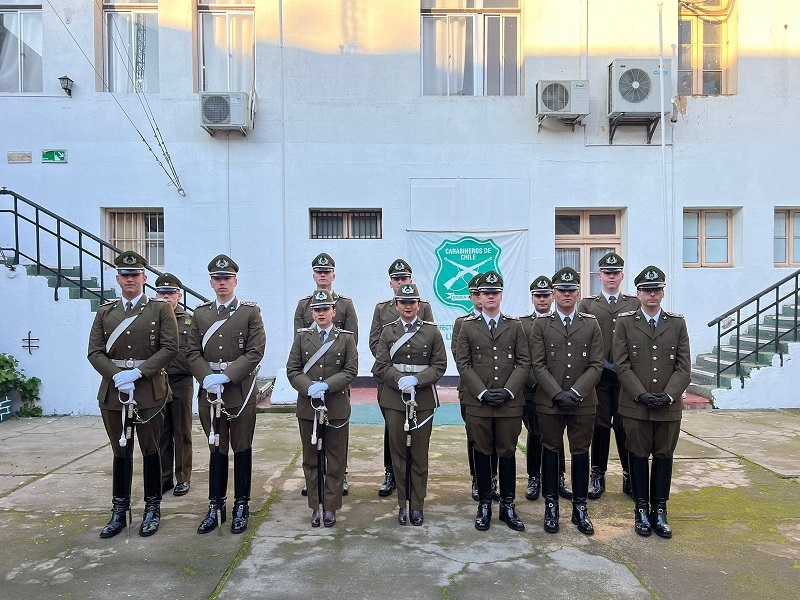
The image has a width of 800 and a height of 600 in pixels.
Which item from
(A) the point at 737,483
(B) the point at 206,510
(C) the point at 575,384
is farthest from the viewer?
(A) the point at 737,483

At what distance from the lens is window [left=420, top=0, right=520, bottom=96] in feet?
34.6

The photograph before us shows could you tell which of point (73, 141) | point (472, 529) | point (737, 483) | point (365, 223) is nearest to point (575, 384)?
point (472, 529)

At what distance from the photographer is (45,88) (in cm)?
991

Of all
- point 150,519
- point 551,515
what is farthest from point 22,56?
point 551,515

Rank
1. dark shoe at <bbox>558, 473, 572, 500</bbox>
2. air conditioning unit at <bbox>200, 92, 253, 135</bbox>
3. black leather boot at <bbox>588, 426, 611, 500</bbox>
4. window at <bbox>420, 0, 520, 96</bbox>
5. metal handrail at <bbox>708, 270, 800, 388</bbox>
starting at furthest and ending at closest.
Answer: window at <bbox>420, 0, 520, 96</bbox> < air conditioning unit at <bbox>200, 92, 253, 135</bbox> < metal handrail at <bbox>708, 270, 800, 388</bbox> < black leather boot at <bbox>588, 426, 611, 500</bbox> < dark shoe at <bbox>558, 473, 572, 500</bbox>

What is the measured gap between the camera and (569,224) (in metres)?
10.5

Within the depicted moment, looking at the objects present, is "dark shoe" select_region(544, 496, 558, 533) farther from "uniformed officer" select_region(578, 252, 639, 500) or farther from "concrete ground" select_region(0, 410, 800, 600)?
"uniformed officer" select_region(578, 252, 639, 500)

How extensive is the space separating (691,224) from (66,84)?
10748 mm

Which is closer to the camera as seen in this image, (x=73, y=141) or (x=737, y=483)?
(x=737, y=483)

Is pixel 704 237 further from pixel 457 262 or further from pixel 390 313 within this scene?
pixel 390 313

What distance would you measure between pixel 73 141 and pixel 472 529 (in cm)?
906

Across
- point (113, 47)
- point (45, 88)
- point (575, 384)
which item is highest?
point (113, 47)

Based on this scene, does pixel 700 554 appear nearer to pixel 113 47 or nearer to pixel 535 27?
pixel 535 27

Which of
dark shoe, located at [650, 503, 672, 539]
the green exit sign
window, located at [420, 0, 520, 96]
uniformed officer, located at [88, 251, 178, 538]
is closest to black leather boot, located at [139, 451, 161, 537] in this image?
uniformed officer, located at [88, 251, 178, 538]
